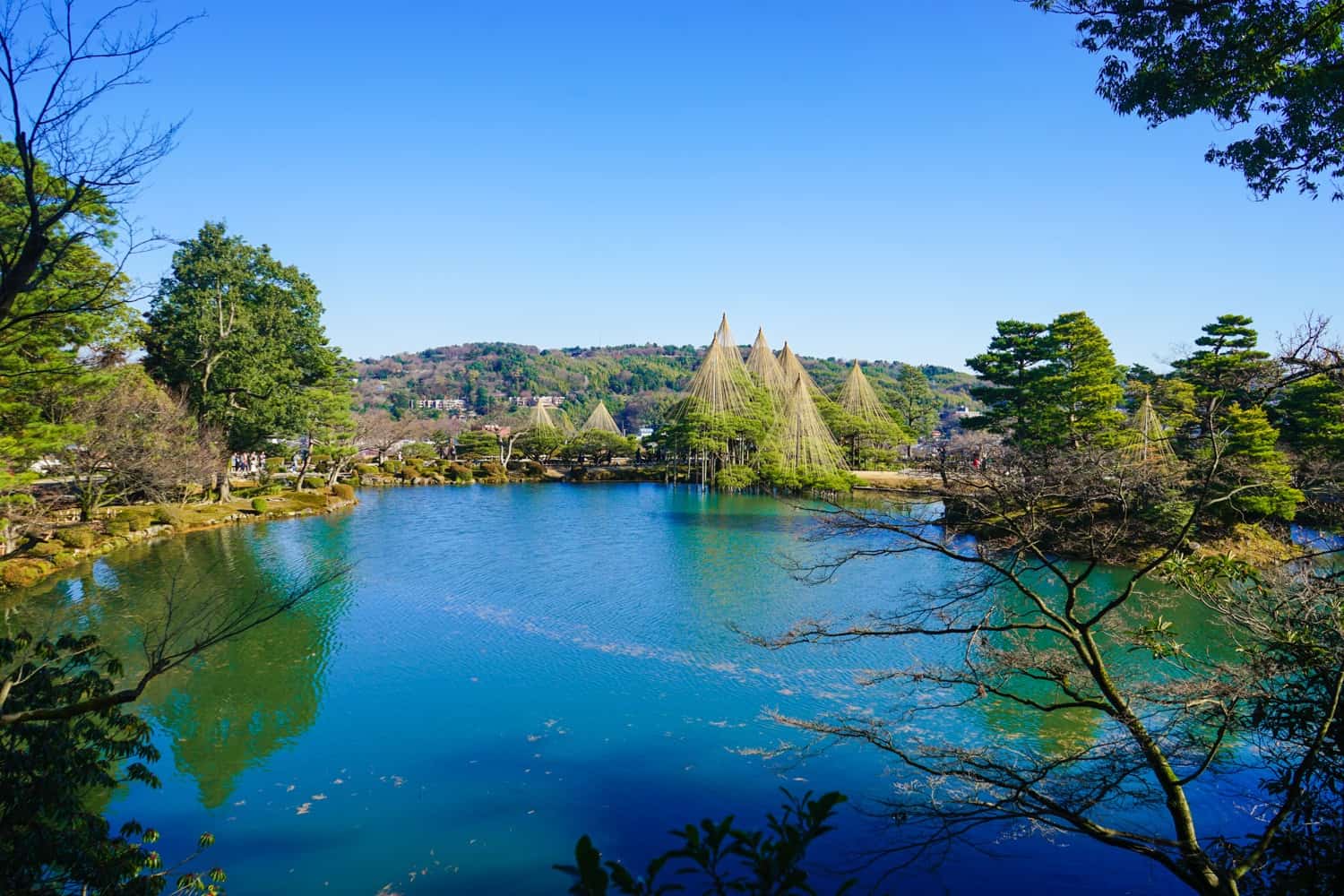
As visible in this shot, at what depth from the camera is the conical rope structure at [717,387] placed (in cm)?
2831

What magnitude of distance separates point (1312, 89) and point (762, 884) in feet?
20.7

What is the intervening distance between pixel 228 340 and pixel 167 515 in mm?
5105

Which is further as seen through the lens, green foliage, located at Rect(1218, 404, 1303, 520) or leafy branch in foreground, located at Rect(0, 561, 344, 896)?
green foliage, located at Rect(1218, 404, 1303, 520)

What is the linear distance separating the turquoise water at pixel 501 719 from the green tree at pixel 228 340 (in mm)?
5832

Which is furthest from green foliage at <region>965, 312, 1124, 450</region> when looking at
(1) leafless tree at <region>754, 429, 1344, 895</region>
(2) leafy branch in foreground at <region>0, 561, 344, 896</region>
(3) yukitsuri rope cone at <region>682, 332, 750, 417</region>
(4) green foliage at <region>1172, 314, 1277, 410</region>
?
(2) leafy branch in foreground at <region>0, 561, 344, 896</region>

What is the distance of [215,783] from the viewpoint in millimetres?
6965

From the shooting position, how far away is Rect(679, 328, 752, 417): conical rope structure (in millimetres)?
28312

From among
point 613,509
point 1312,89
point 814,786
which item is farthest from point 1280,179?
point 613,509

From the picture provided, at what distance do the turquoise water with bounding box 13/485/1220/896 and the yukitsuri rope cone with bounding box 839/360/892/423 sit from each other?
1551 centimetres

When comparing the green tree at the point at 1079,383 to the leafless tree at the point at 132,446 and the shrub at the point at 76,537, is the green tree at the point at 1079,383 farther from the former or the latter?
the shrub at the point at 76,537

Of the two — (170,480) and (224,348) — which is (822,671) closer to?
(170,480)

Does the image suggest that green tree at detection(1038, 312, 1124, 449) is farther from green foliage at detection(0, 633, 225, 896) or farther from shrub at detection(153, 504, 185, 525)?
shrub at detection(153, 504, 185, 525)

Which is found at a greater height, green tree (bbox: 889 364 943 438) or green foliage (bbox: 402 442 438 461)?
green tree (bbox: 889 364 943 438)

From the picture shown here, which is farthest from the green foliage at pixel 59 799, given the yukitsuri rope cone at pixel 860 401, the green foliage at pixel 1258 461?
the yukitsuri rope cone at pixel 860 401
